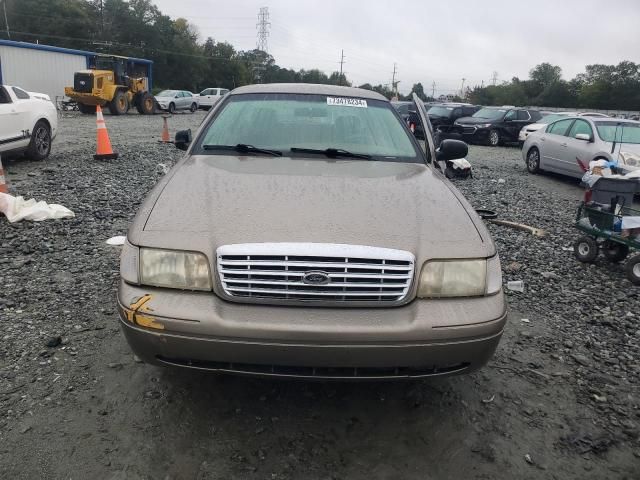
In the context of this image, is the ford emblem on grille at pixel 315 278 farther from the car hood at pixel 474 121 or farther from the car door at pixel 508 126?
the car door at pixel 508 126

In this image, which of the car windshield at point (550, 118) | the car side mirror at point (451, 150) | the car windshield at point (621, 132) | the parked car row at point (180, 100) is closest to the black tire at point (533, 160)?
the car windshield at point (550, 118)

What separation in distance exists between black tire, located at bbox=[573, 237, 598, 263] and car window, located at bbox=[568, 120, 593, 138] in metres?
6.22

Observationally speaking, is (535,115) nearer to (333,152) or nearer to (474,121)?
(474,121)

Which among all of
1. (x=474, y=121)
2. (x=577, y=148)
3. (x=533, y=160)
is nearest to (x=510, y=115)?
(x=474, y=121)

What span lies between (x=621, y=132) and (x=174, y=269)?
1025 cm

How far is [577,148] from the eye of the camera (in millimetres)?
10562

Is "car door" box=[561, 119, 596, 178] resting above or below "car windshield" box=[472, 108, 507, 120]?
below

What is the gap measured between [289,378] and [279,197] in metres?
0.90

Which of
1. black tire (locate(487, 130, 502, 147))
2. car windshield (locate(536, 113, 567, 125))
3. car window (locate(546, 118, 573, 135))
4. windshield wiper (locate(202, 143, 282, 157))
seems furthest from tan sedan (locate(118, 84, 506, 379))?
black tire (locate(487, 130, 502, 147))

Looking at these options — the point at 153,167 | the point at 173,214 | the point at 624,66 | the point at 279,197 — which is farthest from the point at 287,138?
the point at 624,66

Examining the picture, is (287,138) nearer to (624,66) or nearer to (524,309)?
(524,309)

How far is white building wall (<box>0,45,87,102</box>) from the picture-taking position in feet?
84.1

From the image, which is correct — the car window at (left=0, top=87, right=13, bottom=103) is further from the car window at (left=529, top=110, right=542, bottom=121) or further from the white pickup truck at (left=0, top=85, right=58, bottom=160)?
the car window at (left=529, top=110, right=542, bottom=121)

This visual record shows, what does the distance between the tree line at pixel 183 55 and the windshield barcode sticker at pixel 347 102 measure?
3802 cm
